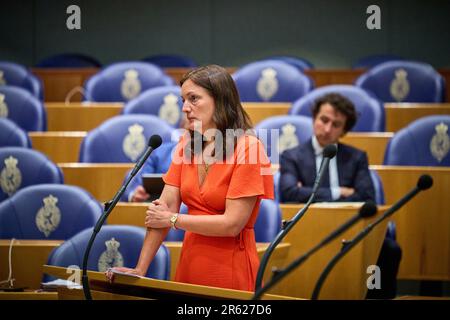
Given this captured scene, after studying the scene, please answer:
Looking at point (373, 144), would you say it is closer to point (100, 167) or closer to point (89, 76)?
point (100, 167)

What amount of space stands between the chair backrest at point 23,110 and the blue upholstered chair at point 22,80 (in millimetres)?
534

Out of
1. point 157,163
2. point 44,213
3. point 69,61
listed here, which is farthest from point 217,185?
point 69,61

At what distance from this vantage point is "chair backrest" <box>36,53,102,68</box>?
686 centimetres

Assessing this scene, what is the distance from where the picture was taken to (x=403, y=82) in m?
5.29

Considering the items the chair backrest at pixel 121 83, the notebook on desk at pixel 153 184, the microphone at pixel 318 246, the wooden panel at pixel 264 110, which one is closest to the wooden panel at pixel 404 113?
the wooden panel at pixel 264 110

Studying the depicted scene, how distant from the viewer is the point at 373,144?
4309 mm

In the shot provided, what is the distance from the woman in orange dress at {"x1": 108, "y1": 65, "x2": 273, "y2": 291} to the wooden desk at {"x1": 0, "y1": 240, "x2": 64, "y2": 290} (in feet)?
3.04

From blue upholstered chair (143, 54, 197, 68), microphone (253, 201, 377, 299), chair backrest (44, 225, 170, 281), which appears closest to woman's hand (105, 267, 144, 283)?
microphone (253, 201, 377, 299)

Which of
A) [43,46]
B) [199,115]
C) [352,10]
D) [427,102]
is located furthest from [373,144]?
[43,46]

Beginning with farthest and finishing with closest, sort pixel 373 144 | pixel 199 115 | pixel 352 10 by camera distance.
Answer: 1. pixel 352 10
2. pixel 373 144
3. pixel 199 115

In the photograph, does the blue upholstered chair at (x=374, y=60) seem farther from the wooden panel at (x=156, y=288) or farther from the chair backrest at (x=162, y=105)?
the wooden panel at (x=156, y=288)

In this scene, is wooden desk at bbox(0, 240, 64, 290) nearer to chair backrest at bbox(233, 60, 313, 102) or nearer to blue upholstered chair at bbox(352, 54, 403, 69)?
chair backrest at bbox(233, 60, 313, 102)

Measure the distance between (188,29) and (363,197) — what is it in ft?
13.7

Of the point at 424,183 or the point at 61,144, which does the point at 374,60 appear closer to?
the point at 61,144
